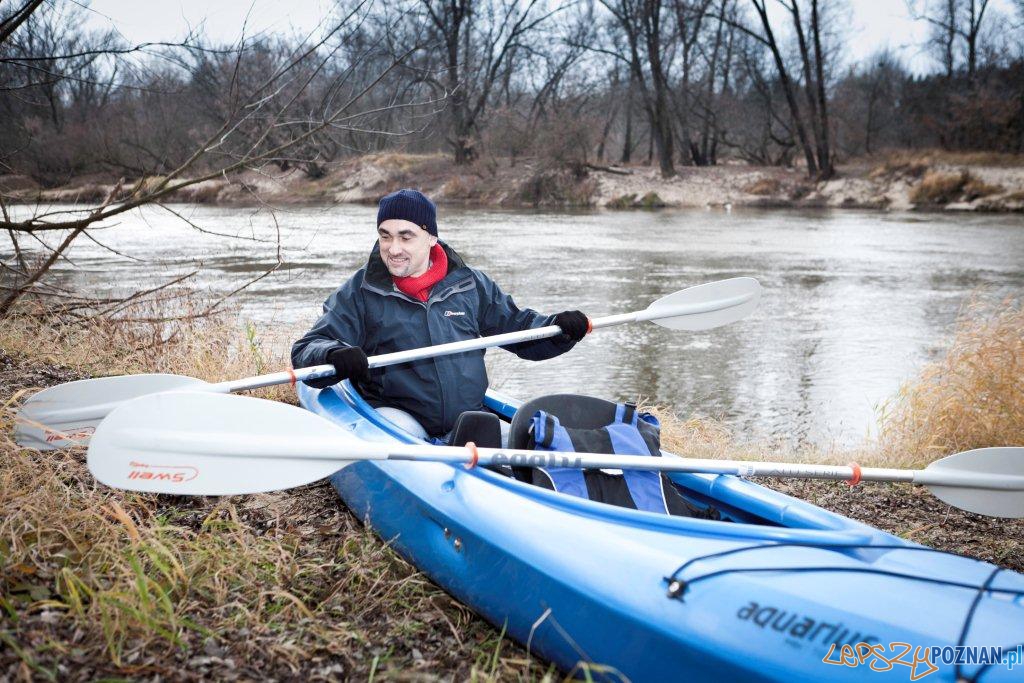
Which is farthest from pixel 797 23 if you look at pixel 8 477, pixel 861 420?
pixel 8 477

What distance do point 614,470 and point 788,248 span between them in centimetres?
1044

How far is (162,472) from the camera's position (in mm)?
2211

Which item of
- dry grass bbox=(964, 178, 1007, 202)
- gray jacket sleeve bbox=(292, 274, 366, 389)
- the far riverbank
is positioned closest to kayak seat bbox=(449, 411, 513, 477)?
gray jacket sleeve bbox=(292, 274, 366, 389)

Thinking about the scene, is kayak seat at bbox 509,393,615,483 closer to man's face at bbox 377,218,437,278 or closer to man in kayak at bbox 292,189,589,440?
man in kayak at bbox 292,189,589,440

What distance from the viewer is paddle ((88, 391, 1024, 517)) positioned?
2.19 m

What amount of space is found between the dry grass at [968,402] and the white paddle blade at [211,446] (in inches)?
118

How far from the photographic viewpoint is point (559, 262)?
34.9ft

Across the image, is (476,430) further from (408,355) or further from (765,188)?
(765,188)

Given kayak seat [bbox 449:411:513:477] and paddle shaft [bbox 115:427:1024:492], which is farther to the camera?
kayak seat [bbox 449:411:513:477]

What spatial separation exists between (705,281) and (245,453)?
7702 mm

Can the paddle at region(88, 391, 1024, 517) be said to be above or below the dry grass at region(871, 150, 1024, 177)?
below

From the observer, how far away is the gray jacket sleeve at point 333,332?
9.16ft

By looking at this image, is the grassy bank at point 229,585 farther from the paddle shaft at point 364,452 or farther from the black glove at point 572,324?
the black glove at point 572,324

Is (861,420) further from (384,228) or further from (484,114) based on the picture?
(484,114)
